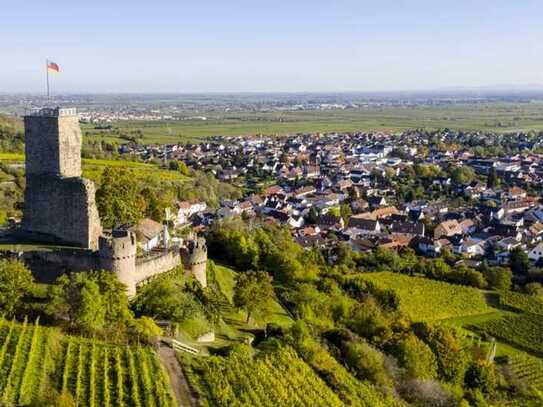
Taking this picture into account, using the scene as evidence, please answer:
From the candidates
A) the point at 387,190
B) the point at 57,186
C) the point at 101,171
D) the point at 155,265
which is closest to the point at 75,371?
the point at 155,265

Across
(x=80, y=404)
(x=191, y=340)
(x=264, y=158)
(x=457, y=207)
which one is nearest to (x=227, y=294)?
(x=191, y=340)

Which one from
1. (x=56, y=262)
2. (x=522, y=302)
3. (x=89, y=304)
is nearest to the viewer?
(x=89, y=304)

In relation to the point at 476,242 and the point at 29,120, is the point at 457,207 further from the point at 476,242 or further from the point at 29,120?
the point at 29,120

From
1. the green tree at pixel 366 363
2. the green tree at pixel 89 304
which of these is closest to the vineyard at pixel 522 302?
the green tree at pixel 366 363

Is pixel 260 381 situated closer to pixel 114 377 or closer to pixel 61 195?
pixel 114 377

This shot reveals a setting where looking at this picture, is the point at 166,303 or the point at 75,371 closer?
the point at 75,371

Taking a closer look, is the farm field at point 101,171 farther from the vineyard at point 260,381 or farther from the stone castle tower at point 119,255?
the vineyard at point 260,381

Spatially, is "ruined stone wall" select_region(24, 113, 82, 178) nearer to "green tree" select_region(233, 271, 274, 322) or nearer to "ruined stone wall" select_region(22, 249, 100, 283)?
"ruined stone wall" select_region(22, 249, 100, 283)
